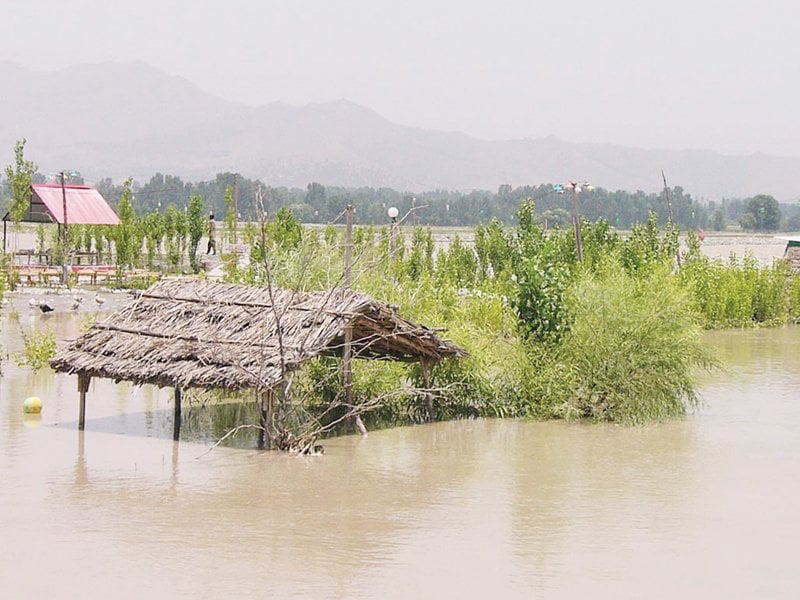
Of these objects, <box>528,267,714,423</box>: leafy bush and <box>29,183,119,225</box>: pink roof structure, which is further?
<box>29,183,119,225</box>: pink roof structure

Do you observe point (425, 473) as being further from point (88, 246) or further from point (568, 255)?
point (88, 246)

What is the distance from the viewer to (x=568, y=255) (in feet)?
105

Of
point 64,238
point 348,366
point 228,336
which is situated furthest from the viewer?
point 64,238

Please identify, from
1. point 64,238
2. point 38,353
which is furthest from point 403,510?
point 64,238

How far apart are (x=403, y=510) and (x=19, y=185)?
89.3 ft

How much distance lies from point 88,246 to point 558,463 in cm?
3086

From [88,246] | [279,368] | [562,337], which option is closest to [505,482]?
[279,368]

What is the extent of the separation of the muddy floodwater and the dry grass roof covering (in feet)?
3.29

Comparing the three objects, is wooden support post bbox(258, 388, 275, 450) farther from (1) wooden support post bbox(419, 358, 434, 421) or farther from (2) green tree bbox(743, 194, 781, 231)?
(2) green tree bbox(743, 194, 781, 231)

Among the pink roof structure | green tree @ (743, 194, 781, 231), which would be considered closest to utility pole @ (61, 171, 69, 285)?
the pink roof structure

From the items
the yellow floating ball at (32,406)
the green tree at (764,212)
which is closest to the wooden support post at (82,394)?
the yellow floating ball at (32,406)

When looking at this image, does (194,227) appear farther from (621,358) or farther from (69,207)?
(621,358)

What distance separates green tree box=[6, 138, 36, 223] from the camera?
122 feet

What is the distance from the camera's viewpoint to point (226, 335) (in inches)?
588
